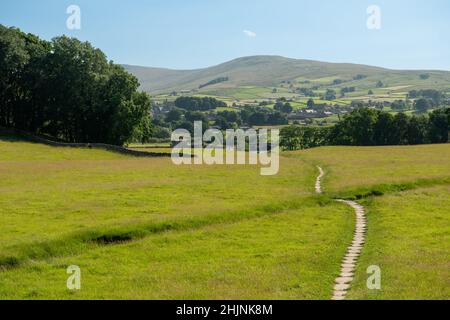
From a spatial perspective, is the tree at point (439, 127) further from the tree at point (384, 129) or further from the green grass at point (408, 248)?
the green grass at point (408, 248)

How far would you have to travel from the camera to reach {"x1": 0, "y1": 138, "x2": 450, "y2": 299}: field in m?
21.6

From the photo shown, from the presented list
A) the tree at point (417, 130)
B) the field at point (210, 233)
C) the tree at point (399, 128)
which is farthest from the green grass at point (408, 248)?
the tree at point (417, 130)

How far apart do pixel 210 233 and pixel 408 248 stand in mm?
11333

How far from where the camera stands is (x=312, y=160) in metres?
87.7

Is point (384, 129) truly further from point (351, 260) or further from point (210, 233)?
point (351, 260)

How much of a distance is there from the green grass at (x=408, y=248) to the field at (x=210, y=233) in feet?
0.27

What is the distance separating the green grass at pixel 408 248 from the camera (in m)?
20.5

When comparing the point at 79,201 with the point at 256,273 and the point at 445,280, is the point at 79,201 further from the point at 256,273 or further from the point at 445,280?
the point at 445,280

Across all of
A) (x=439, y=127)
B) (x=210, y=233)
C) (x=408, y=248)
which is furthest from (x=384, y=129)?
(x=408, y=248)

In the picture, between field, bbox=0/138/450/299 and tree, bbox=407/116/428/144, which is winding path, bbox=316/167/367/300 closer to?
field, bbox=0/138/450/299

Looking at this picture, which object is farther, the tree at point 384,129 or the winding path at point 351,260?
the tree at point 384,129

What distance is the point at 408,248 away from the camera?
2831 cm

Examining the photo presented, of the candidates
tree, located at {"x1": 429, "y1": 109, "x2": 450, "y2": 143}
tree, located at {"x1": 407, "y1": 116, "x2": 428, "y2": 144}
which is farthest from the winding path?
tree, located at {"x1": 407, "y1": 116, "x2": 428, "y2": 144}

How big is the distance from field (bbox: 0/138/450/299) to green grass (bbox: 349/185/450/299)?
81 millimetres
